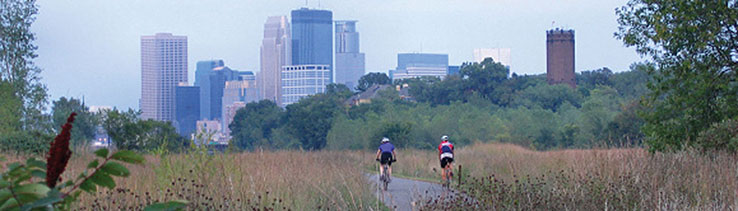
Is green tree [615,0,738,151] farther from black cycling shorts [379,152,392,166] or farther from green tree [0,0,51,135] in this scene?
green tree [0,0,51,135]

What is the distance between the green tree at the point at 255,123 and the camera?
111m

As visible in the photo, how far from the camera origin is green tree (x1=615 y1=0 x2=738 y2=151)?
16078 mm

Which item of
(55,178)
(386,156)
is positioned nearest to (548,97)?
(386,156)

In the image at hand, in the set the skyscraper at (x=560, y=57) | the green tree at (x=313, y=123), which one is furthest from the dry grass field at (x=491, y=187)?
the skyscraper at (x=560, y=57)

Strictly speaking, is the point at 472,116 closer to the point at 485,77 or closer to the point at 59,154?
the point at 485,77

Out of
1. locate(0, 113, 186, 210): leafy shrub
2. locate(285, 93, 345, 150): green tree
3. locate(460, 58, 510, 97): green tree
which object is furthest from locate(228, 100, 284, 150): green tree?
locate(0, 113, 186, 210): leafy shrub

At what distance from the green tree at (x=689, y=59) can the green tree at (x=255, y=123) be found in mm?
89068

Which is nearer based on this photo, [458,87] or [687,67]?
[687,67]

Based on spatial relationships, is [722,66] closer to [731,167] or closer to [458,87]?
[731,167]

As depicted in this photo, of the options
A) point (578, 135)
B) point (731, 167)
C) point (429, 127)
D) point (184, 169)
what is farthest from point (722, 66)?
point (429, 127)

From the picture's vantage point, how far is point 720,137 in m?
15.6

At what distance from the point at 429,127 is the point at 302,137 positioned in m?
23.3

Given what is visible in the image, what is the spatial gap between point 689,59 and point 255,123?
102m

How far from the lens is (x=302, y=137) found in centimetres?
9669
